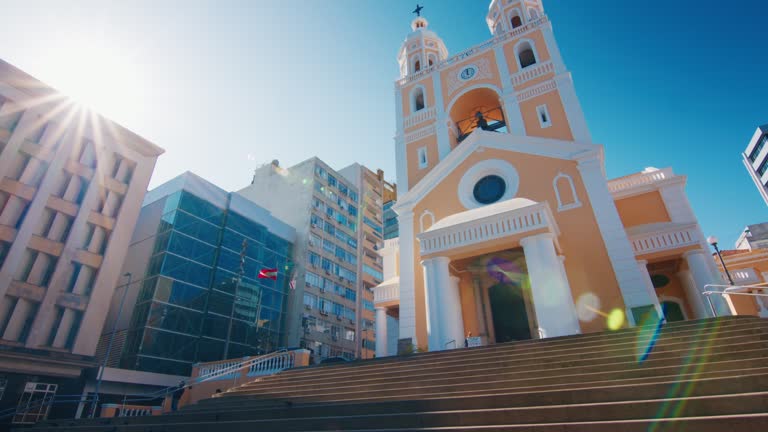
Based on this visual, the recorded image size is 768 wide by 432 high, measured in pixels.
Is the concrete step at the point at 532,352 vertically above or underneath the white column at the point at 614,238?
underneath

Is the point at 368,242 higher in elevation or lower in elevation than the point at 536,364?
higher

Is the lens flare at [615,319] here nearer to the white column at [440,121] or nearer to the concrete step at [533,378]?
the concrete step at [533,378]

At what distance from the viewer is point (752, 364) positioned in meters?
5.24

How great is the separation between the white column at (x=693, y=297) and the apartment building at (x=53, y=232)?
2622 cm

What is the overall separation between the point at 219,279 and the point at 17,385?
44.3 feet

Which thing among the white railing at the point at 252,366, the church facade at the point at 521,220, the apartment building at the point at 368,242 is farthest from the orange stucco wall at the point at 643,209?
the apartment building at the point at 368,242

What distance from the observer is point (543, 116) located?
17.4 m

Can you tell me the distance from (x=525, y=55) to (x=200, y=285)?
25.8m

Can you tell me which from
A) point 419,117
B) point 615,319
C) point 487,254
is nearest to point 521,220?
point 487,254

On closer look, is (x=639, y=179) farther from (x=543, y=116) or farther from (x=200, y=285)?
(x=200, y=285)

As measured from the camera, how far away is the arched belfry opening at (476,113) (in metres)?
20.6

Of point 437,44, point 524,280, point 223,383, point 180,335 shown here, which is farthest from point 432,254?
point 180,335

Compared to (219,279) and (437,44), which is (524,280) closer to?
(437,44)

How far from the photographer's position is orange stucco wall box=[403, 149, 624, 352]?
12594 millimetres
